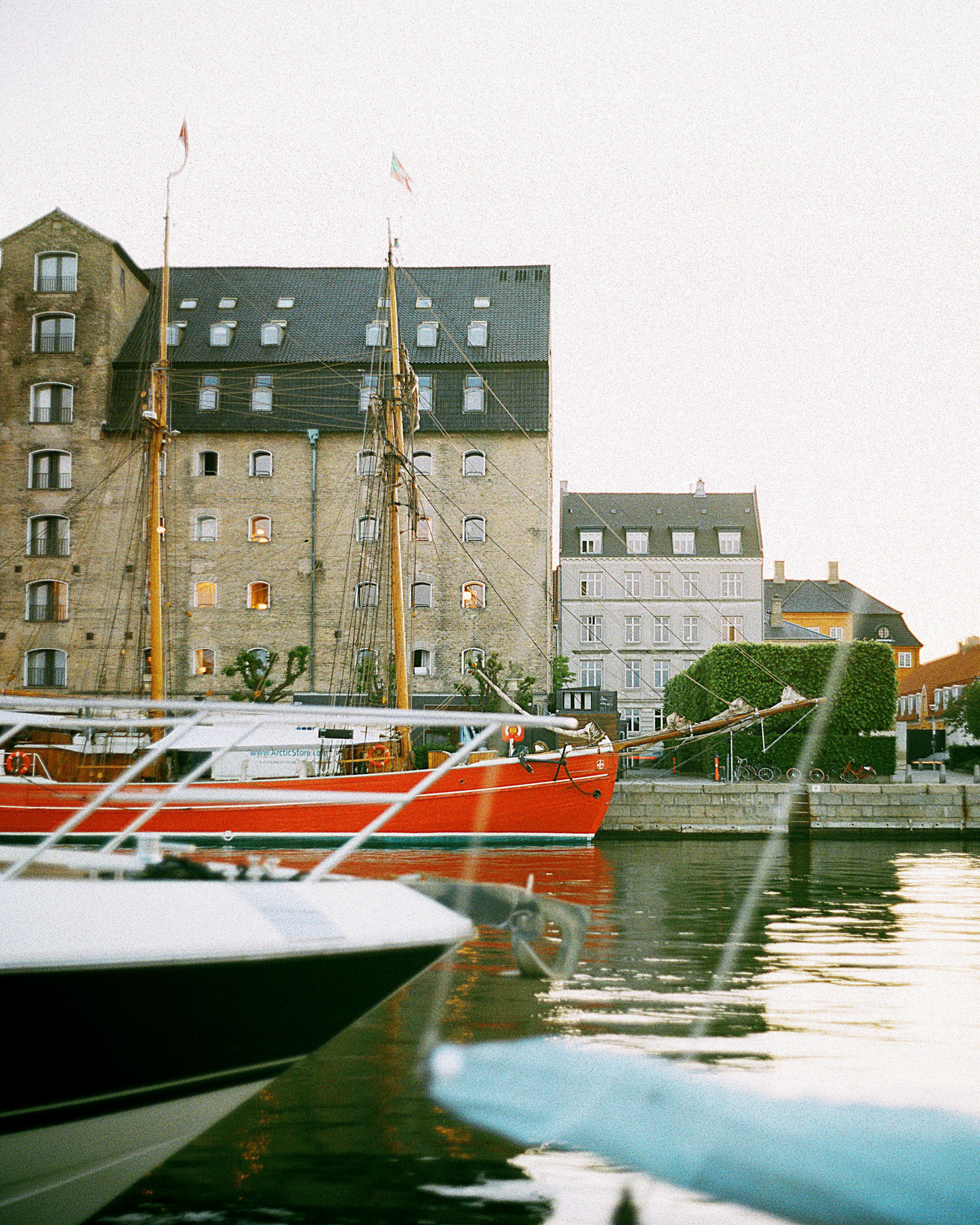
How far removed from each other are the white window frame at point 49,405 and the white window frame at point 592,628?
99.4 ft

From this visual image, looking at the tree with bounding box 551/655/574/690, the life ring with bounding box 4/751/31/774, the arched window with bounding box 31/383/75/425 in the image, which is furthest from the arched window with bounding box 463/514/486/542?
the life ring with bounding box 4/751/31/774

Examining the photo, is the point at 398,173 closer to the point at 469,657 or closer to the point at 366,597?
the point at 366,597

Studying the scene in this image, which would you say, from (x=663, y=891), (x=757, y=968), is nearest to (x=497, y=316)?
(x=663, y=891)

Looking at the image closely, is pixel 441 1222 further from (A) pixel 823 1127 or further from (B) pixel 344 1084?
(A) pixel 823 1127

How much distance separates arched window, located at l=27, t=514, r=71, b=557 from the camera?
3947cm

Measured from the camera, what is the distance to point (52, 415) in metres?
40.2

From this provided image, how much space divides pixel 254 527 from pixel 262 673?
6.37 meters

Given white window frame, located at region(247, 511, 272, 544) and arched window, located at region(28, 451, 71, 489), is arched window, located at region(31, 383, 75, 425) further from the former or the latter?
white window frame, located at region(247, 511, 272, 544)

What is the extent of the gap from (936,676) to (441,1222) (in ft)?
301

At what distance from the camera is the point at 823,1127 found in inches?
225

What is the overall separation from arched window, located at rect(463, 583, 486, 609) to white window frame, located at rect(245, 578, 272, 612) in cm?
748

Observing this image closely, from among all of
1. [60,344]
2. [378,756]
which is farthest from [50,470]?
[378,756]

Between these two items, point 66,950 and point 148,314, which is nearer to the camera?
point 66,950

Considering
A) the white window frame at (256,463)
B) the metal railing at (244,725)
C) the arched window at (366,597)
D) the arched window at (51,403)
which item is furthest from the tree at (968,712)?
the metal railing at (244,725)
